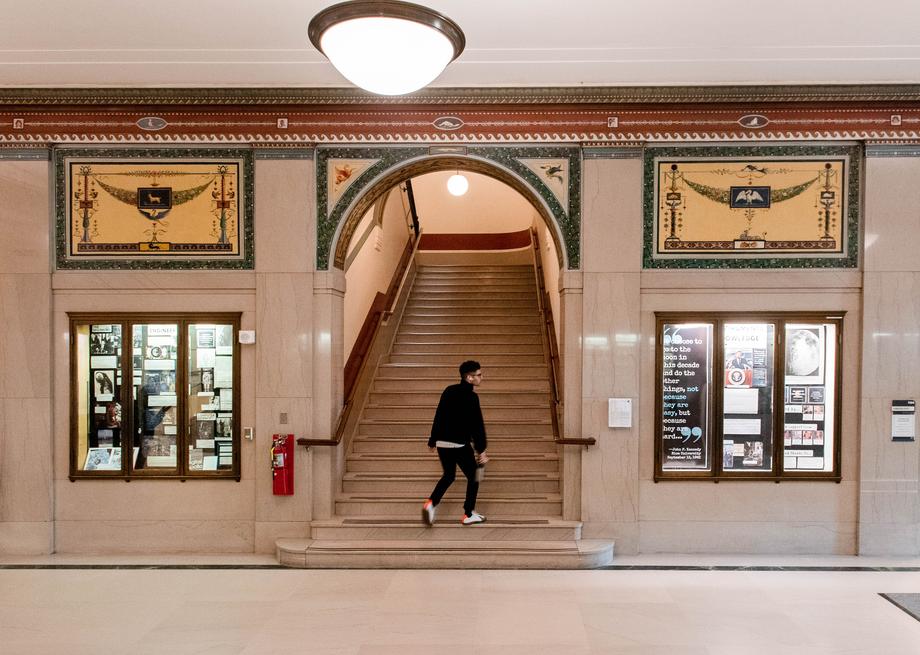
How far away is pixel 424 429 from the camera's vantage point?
24.1ft

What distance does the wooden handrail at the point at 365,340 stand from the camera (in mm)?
6211

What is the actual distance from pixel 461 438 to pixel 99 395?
350 cm

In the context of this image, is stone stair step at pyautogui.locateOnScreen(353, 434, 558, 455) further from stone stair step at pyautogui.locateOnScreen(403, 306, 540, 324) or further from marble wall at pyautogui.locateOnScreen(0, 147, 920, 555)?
stone stair step at pyautogui.locateOnScreen(403, 306, 540, 324)

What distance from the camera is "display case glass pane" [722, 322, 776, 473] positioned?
6027 millimetres

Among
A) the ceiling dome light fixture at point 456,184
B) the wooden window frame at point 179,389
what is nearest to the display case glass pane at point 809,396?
the wooden window frame at point 179,389

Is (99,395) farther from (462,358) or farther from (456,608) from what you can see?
(462,358)

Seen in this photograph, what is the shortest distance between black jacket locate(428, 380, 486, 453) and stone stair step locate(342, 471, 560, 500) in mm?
815

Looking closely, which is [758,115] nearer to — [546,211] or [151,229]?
[546,211]

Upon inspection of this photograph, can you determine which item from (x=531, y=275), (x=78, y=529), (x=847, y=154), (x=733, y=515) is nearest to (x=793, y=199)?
(x=847, y=154)

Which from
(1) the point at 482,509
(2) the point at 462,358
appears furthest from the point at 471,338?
(1) the point at 482,509

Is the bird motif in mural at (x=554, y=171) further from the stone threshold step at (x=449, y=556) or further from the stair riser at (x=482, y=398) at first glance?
the stone threshold step at (x=449, y=556)

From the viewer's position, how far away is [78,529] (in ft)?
19.9

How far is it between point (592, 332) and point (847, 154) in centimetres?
285

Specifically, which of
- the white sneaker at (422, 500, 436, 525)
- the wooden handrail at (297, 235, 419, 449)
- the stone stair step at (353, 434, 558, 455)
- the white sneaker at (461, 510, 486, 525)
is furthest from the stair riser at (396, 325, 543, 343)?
the white sneaker at (422, 500, 436, 525)
